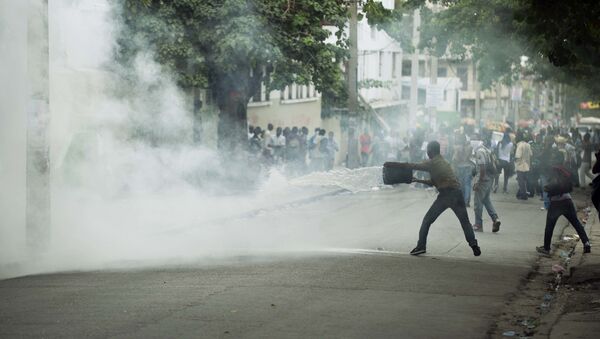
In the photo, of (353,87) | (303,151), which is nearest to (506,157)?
(353,87)

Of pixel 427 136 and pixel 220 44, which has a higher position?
pixel 220 44

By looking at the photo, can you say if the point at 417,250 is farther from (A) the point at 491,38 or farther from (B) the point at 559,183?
(A) the point at 491,38

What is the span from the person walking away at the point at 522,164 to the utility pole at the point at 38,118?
15.4 m

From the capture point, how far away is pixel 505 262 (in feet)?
43.9

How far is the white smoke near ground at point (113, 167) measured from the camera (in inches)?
528

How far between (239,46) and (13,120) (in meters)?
10.2

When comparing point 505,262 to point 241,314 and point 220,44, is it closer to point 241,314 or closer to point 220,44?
point 241,314

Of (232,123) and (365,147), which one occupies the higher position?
(232,123)

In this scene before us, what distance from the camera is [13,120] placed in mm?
12758

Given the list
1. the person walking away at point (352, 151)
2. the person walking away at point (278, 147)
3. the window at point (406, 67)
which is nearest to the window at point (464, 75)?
the window at point (406, 67)

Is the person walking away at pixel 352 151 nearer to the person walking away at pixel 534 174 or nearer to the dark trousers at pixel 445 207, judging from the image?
the person walking away at pixel 534 174

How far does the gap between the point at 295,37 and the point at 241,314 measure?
16317 millimetres

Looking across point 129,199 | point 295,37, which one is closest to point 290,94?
point 295,37

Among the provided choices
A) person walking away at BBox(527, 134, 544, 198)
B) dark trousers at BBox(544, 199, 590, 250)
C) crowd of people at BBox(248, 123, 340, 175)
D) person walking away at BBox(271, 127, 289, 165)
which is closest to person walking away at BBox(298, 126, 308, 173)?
crowd of people at BBox(248, 123, 340, 175)
